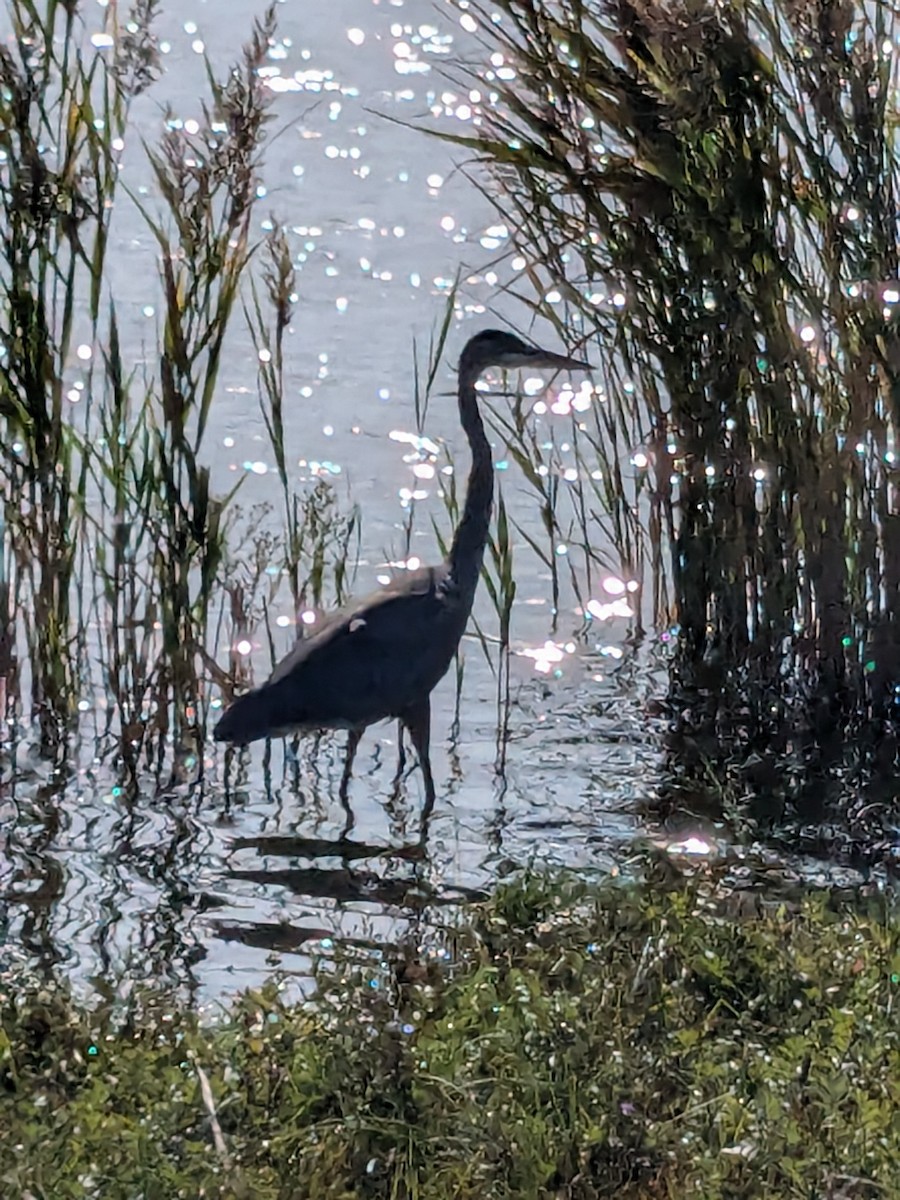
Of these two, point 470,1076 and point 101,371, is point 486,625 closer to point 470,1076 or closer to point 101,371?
point 101,371

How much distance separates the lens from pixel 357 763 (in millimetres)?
4598

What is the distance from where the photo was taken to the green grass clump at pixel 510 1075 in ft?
8.14

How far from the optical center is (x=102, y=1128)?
252 centimetres

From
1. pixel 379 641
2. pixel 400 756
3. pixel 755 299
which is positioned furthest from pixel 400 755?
pixel 755 299

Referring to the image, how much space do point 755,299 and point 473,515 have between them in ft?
2.84

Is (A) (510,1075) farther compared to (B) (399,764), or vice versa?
(B) (399,764)

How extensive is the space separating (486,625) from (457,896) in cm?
165

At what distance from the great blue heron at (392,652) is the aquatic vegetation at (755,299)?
0.45 m

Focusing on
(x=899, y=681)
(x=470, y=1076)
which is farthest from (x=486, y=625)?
(x=470, y=1076)

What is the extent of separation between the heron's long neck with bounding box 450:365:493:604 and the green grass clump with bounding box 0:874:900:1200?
4.78ft

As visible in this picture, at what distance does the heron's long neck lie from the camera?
462 cm

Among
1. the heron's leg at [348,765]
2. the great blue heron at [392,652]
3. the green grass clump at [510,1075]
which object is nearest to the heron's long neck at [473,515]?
the great blue heron at [392,652]

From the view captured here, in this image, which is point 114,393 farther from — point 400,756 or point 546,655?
point 546,655

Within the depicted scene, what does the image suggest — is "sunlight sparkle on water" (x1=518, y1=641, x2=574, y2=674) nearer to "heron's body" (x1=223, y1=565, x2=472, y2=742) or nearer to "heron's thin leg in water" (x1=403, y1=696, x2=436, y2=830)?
"heron's body" (x1=223, y1=565, x2=472, y2=742)
